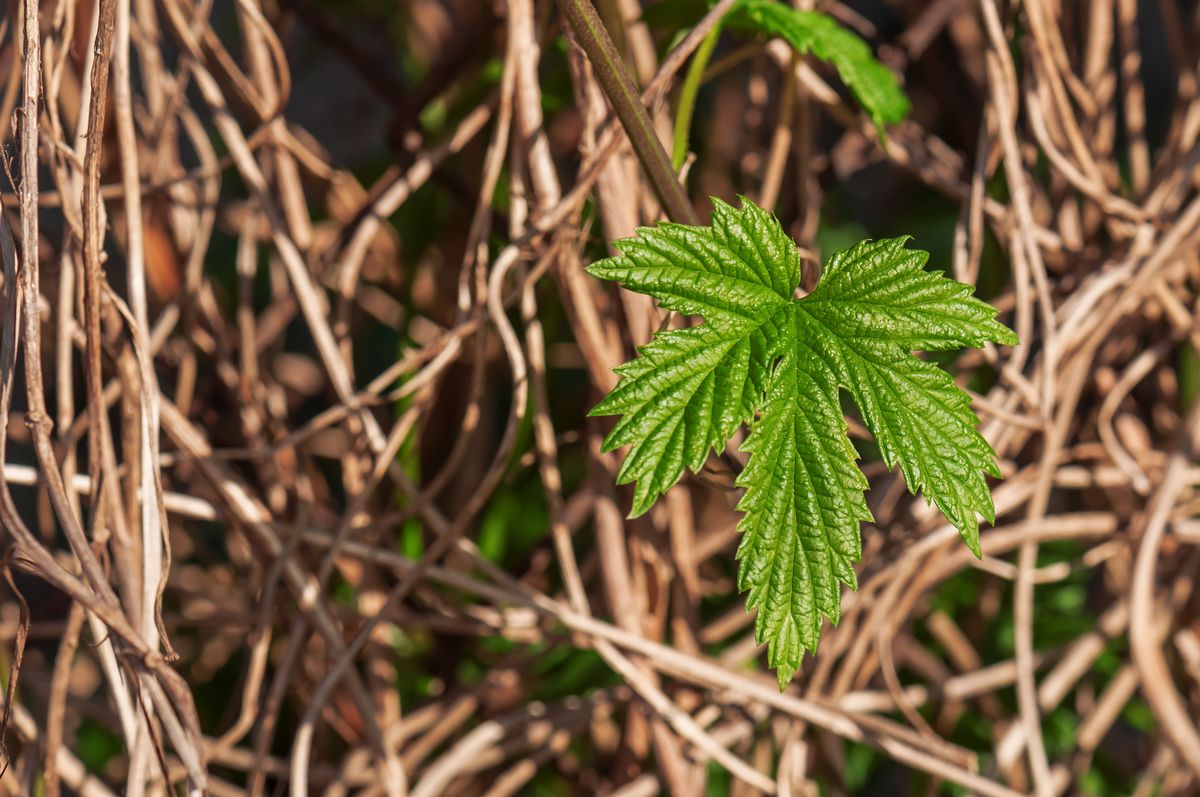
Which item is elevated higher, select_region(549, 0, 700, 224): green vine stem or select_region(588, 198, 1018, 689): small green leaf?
select_region(549, 0, 700, 224): green vine stem

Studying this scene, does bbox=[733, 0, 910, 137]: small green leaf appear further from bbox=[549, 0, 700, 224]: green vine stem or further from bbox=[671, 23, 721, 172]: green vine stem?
bbox=[549, 0, 700, 224]: green vine stem

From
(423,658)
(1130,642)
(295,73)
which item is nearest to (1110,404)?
(1130,642)

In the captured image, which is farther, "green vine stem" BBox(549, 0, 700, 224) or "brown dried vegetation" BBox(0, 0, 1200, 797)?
"brown dried vegetation" BBox(0, 0, 1200, 797)

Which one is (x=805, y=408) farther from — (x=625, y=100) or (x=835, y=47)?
(x=835, y=47)

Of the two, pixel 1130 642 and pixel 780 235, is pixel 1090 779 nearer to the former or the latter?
pixel 1130 642

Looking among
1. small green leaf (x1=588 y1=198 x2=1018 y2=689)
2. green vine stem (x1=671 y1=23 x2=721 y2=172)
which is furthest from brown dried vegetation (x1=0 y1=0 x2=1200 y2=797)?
small green leaf (x1=588 y1=198 x2=1018 y2=689)

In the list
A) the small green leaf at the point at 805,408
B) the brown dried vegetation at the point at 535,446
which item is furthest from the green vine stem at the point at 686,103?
the small green leaf at the point at 805,408
